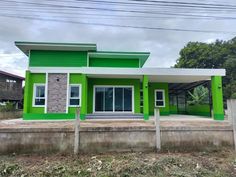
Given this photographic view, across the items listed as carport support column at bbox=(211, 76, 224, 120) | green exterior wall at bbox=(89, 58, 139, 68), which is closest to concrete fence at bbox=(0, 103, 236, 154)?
carport support column at bbox=(211, 76, 224, 120)

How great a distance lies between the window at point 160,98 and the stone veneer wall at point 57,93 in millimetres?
8176

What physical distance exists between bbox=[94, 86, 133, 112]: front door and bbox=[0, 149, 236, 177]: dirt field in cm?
736

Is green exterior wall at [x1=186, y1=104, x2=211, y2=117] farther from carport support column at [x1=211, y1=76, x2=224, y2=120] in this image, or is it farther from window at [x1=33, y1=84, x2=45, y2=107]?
window at [x1=33, y1=84, x2=45, y2=107]

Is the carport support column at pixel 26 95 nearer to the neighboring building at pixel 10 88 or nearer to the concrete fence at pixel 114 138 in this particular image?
the concrete fence at pixel 114 138

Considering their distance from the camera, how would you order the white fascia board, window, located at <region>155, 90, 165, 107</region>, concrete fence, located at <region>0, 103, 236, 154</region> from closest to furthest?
concrete fence, located at <region>0, 103, 236, 154</region> → the white fascia board → window, located at <region>155, 90, 165, 107</region>

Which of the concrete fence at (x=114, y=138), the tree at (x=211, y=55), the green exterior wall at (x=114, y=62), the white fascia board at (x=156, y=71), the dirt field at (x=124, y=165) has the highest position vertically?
the tree at (x=211, y=55)

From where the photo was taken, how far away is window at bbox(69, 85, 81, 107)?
12.8m

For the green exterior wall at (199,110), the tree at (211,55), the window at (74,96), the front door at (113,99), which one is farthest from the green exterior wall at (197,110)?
the tree at (211,55)

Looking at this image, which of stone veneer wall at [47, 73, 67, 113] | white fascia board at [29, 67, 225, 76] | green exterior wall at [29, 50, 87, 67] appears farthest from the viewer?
green exterior wall at [29, 50, 87, 67]

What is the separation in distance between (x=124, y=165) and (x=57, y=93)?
28.0 ft

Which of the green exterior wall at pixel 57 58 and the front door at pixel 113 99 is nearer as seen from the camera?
the front door at pixel 113 99

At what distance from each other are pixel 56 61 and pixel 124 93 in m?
5.99

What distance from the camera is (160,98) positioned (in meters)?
16.5

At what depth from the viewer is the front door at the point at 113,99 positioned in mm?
14008
